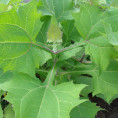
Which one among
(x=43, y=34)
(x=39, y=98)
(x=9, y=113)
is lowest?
(x=9, y=113)

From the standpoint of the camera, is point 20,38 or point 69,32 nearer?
point 20,38

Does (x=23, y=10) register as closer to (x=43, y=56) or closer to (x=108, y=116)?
(x=43, y=56)

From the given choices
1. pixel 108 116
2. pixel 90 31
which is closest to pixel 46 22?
pixel 90 31

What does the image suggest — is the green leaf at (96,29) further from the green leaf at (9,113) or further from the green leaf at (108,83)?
the green leaf at (9,113)

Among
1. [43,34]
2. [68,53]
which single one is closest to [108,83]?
[68,53]

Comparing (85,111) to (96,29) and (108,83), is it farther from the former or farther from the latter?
(96,29)

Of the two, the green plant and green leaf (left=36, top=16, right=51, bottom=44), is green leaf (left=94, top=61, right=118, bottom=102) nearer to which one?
the green plant

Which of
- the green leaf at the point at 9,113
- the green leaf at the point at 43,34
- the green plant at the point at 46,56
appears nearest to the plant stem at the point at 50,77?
the green plant at the point at 46,56
